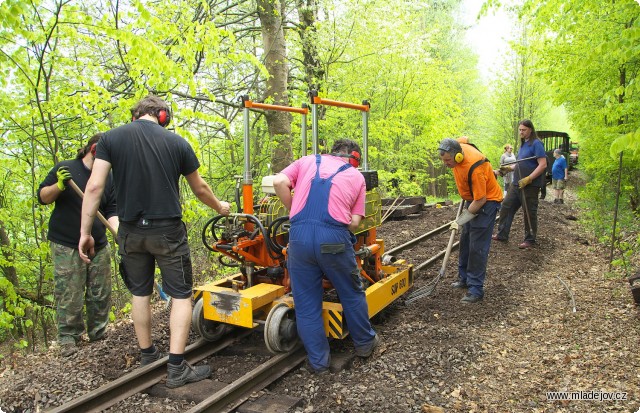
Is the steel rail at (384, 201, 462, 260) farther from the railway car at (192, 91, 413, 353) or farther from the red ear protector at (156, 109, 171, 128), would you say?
the red ear protector at (156, 109, 171, 128)

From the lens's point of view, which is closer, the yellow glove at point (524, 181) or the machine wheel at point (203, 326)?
the machine wheel at point (203, 326)

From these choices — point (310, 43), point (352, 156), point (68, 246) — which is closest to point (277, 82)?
point (310, 43)

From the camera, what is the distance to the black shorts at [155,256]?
390cm

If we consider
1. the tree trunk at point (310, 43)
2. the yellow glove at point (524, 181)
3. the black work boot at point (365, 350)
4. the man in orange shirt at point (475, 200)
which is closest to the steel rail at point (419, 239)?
the yellow glove at point (524, 181)

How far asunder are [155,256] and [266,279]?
1.46 meters

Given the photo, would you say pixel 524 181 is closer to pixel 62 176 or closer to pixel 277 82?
pixel 277 82

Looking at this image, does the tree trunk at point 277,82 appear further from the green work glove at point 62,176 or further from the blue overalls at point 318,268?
the blue overalls at point 318,268

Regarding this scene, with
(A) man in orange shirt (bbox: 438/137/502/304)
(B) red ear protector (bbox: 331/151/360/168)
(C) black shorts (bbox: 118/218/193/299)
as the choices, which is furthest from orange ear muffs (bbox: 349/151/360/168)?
(C) black shorts (bbox: 118/218/193/299)

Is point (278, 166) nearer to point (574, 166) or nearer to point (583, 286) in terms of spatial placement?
point (583, 286)

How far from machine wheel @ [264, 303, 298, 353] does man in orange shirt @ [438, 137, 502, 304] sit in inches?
100

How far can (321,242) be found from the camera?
13.4 ft

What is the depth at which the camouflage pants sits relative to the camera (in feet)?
16.1

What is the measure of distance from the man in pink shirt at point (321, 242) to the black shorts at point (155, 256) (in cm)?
93

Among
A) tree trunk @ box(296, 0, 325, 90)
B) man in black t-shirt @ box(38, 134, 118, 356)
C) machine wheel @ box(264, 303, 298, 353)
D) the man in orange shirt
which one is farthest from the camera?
tree trunk @ box(296, 0, 325, 90)
